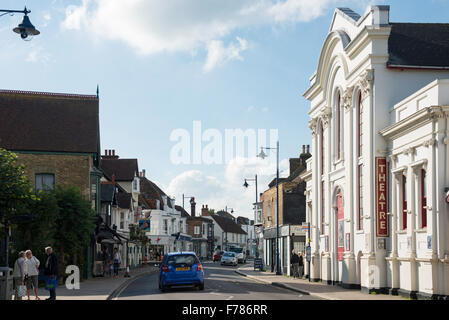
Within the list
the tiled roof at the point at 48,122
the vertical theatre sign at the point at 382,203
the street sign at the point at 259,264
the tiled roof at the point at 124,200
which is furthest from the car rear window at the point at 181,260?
the tiled roof at the point at 124,200

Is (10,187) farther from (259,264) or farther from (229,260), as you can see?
(229,260)

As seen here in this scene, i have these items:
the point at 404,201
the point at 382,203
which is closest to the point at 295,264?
the point at 382,203

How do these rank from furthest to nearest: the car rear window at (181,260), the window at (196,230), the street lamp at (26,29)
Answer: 1. the window at (196,230)
2. the car rear window at (181,260)
3. the street lamp at (26,29)

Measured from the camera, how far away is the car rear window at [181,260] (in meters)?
26.5

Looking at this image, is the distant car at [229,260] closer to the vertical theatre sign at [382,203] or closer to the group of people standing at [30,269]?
the vertical theatre sign at [382,203]

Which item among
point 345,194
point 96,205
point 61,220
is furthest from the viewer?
point 96,205

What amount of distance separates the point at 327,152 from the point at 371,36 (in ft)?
28.6

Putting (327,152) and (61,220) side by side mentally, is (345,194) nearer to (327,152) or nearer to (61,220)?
(327,152)

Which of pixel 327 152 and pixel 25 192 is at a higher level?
pixel 327 152

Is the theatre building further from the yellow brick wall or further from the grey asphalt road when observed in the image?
the yellow brick wall

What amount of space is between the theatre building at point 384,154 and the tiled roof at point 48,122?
14.1 m

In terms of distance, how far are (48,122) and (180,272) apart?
1836 cm
